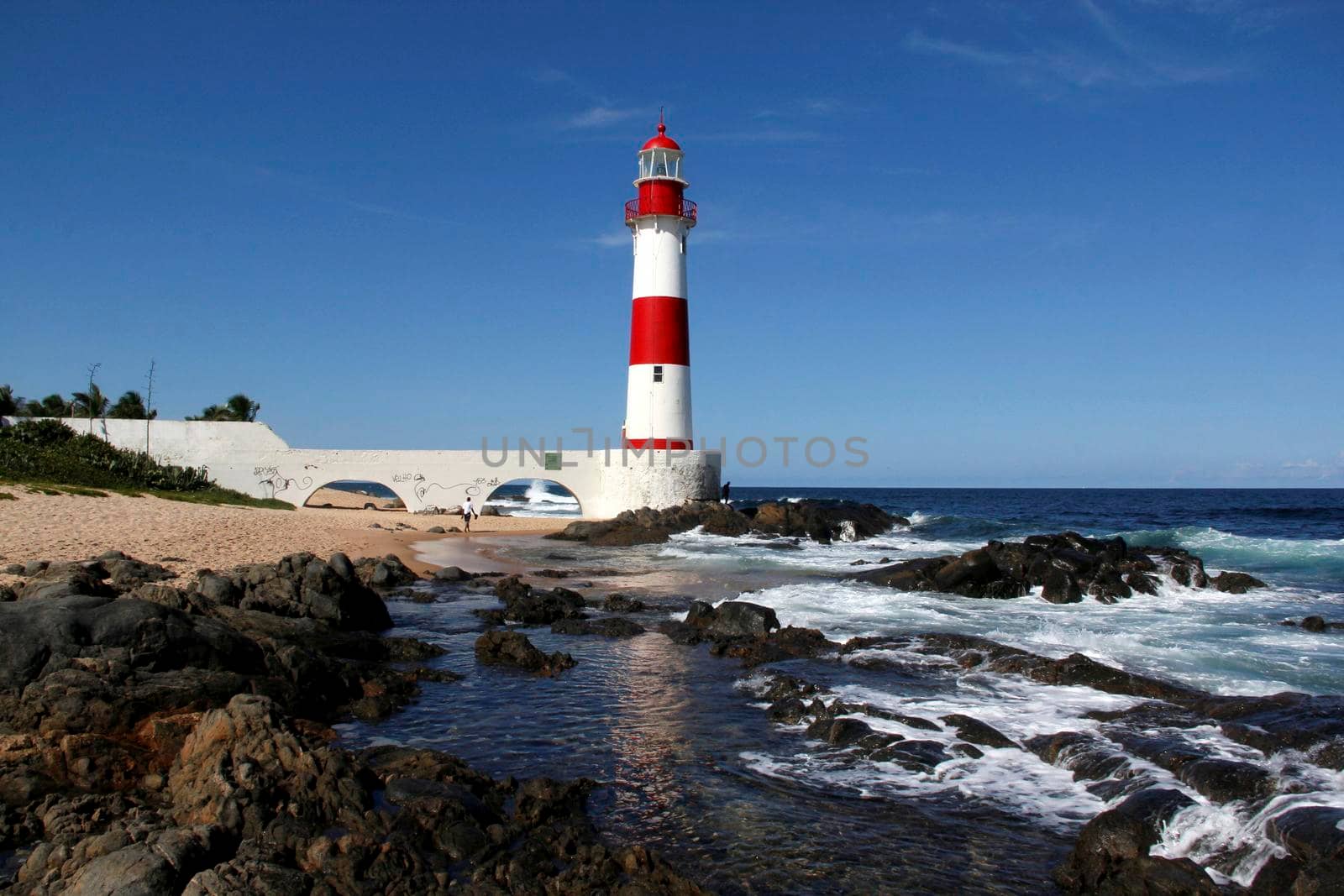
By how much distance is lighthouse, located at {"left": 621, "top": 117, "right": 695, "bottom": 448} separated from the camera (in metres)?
30.5

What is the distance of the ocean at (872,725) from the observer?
6258 millimetres

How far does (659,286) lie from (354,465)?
13.2 metres

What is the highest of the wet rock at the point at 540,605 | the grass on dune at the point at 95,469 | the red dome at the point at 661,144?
the red dome at the point at 661,144

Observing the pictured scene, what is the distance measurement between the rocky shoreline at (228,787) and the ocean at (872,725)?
598 millimetres

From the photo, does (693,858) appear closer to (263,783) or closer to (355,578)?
(263,783)

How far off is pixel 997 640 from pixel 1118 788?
5966 mm

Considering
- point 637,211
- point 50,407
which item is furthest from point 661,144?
point 50,407

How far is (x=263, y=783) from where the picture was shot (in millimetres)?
6367

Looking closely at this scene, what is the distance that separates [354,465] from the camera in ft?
112

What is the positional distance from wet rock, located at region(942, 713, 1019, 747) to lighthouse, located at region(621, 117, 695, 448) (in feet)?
74.0

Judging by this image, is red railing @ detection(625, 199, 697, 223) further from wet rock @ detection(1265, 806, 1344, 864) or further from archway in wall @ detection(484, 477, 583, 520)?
wet rock @ detection(1265, 806, 1344, 864)

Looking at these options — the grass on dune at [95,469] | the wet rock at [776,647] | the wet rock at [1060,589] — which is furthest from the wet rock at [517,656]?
the grass on dune at [95,469]

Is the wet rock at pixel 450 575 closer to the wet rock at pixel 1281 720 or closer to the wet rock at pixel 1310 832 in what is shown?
the wet rock at pixel 1281 720

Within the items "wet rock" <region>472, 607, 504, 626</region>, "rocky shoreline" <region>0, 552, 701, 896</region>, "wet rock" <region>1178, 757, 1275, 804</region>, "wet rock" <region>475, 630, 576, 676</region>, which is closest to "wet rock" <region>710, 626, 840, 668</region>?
"wet rock" <region>475, 630, 576, 676</region>
